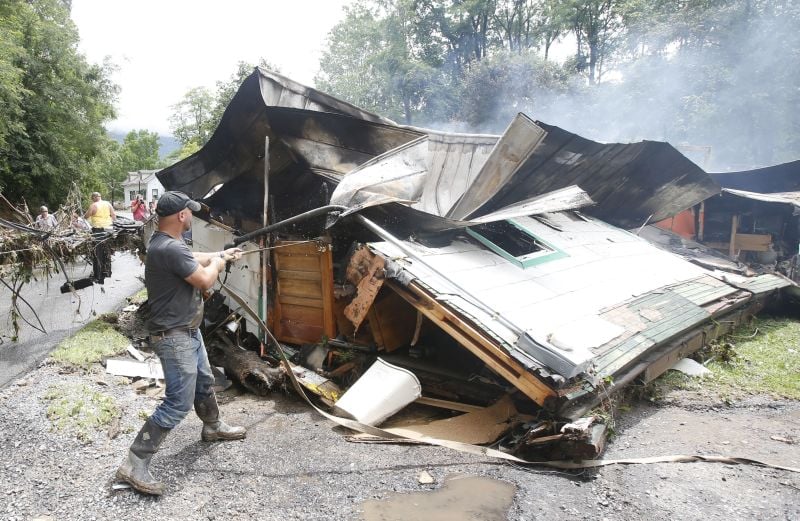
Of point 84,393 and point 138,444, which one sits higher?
point 138,444

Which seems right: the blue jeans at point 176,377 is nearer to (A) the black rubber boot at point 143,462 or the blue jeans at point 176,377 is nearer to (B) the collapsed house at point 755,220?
(A) the black rubber boot at point 143,462

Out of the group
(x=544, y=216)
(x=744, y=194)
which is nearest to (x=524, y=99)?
(x=744, y=194)

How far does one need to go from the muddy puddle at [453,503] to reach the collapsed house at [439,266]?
2.10ft

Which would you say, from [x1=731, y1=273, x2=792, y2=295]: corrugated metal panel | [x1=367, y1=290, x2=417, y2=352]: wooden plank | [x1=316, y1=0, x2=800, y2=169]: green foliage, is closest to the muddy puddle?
[x1=367, y1=290, x2=417, y2=352]: wooden plank

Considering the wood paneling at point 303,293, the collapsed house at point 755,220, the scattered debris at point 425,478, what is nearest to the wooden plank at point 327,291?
the wood paneling at point 303,293

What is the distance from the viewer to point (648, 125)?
24.6m

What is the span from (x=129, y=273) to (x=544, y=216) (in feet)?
35.9

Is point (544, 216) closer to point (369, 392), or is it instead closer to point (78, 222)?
point (369, 392)

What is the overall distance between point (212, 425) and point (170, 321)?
105 cm

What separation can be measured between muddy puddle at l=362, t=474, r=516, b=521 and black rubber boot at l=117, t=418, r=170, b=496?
1391 mm

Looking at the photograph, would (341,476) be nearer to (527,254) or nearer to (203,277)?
(203,277)

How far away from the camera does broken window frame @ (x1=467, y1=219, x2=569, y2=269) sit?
5.68 metres

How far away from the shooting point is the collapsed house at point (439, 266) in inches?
168

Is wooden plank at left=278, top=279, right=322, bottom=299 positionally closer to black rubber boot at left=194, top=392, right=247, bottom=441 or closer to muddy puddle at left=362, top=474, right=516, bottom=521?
black rubber boot at left=194, top=392, right=247, bottom=441
